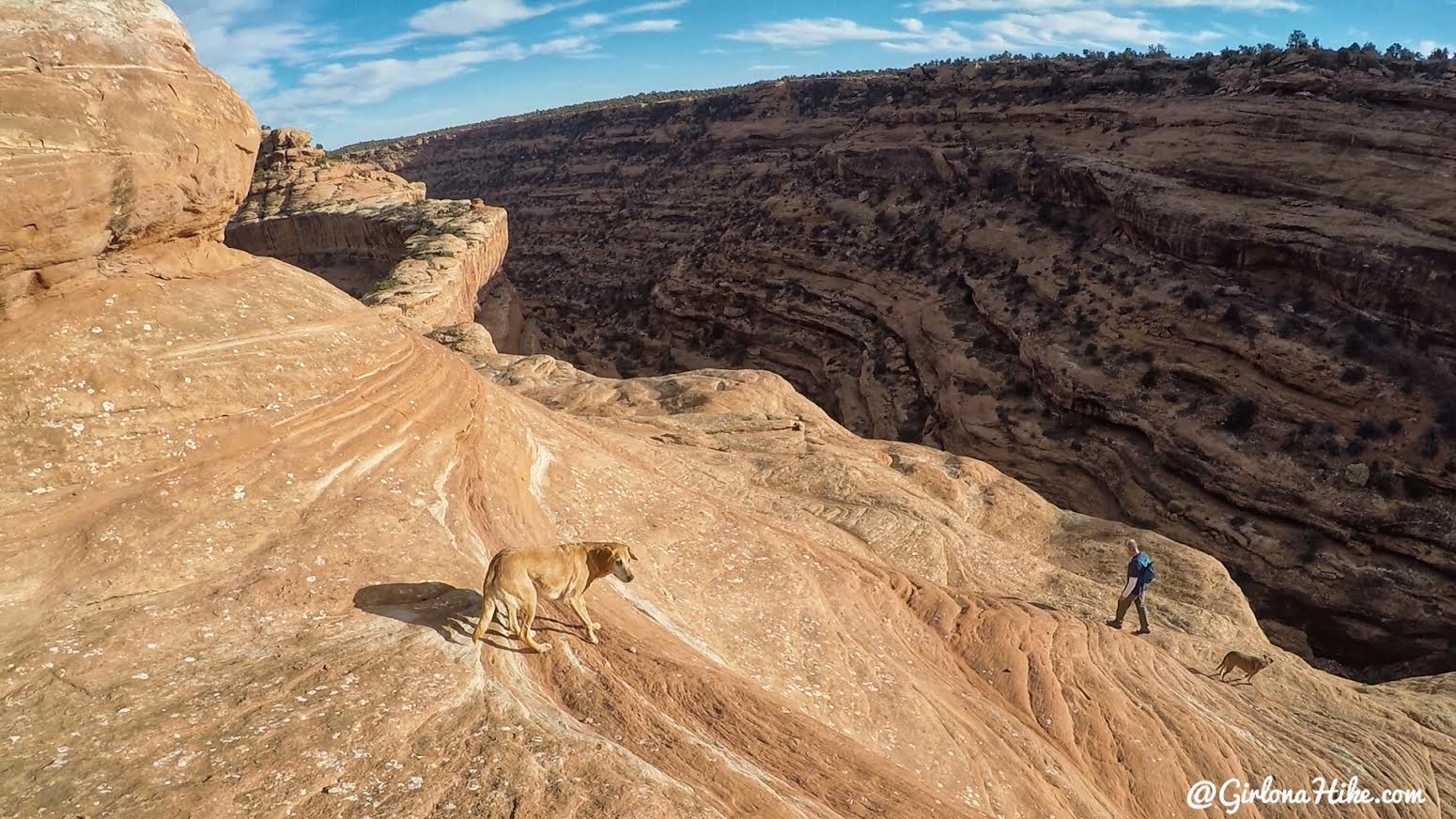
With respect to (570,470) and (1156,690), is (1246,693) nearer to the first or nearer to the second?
(1156,690)

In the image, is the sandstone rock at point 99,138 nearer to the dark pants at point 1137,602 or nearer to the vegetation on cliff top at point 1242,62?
the dark pants at point 1137,602

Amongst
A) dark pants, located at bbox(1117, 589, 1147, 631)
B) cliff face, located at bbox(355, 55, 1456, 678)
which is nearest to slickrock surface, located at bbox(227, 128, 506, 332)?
cliff face, located at bbox(355, 55, 1456, 678)

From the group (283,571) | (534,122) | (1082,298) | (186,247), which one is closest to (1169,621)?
(283,571)

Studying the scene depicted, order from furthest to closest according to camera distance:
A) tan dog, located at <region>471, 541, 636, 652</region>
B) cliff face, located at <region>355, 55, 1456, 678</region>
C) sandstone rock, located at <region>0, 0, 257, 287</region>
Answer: cliff face, located at <region>355, 55, 1456, 678</region>, sandstone rock, located at <region>0, 0, 257, 287</region>, tan dog, located at <region>471, 541, 636, 652</region>

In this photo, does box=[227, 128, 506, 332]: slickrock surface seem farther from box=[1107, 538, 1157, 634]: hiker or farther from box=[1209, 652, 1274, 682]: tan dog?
box=[1209, 652, 1274, 682]: tan dog

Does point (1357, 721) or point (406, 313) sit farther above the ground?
point (406, 313)

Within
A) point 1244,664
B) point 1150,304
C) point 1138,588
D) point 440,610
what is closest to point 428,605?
point 440,610
